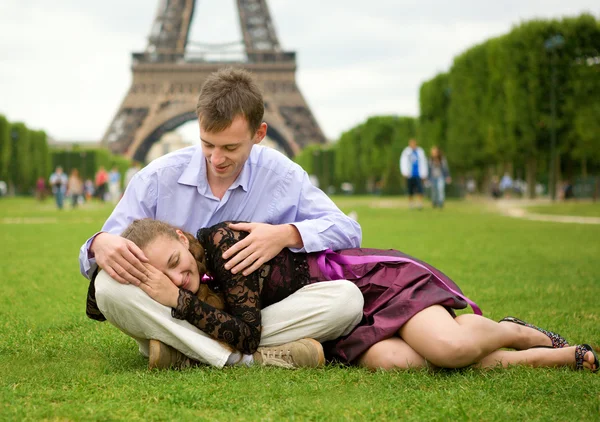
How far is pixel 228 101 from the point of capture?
334 cm

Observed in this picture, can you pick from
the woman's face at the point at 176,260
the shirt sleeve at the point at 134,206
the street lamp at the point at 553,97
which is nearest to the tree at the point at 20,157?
the street lamp at the point at 553,97

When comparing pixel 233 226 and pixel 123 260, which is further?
pixel 233 226

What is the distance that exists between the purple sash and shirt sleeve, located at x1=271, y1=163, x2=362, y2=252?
0.05 meters

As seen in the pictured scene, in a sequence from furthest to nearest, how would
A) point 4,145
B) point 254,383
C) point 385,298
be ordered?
1. point 4,145
2. point 385,298
3. point 254,383

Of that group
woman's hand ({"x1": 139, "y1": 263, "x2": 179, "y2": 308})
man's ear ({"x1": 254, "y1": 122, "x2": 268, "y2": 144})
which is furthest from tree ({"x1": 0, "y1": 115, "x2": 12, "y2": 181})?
woman's hand ({"x1": 139, "y1": 263, "x2": 179, "y2": 308})

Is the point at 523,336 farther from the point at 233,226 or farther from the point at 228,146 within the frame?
the point at 228,146

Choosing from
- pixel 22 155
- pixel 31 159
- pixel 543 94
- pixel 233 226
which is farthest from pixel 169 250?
pixel 31 159

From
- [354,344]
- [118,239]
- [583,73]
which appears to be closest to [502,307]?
[354,344]

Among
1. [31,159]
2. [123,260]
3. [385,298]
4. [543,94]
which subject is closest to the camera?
[123,260]

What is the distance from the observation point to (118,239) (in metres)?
3.25

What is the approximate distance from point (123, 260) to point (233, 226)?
49 cm

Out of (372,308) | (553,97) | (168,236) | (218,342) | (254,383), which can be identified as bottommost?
(254,383)

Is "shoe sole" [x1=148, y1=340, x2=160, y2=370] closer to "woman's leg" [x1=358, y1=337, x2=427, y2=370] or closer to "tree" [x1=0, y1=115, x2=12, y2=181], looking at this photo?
"woman's leg" [x1=358, y1=337, x2=427, y2=370]

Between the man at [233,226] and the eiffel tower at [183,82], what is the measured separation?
45419mm
